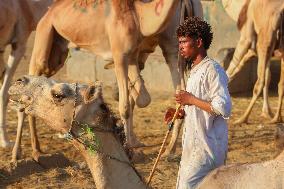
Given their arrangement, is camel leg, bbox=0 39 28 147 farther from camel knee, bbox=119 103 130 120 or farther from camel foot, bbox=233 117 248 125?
camel foot, bbox=233 117 248 125

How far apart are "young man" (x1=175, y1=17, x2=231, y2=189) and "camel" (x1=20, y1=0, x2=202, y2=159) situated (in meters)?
3.41

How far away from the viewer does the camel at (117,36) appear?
305 inches

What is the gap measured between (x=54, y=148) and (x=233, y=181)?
541cm

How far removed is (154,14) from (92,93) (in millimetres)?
3759

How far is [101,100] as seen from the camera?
4008 millimetres

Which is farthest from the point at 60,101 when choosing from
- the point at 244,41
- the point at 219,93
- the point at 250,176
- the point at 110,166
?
the point at 244,41

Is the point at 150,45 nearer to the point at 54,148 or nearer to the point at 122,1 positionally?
the point at 122,1

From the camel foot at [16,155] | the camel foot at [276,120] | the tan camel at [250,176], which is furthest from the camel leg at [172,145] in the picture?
the tan camel at [250,176]

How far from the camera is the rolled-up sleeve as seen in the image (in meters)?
3.84

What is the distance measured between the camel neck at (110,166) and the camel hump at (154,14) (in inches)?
141

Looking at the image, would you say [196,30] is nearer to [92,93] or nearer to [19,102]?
[92,93]

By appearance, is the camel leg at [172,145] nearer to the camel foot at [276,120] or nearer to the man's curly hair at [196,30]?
the camel foot at [276,120]

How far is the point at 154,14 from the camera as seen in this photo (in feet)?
25.0

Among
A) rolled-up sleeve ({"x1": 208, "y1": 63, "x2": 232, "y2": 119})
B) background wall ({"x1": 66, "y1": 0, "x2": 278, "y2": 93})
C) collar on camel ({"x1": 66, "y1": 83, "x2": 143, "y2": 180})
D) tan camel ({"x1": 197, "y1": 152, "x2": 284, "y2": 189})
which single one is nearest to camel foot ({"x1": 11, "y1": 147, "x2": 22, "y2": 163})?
collar on camel ({"x1": 66, "y1": 83, "x2": 143, "y2": 180})
